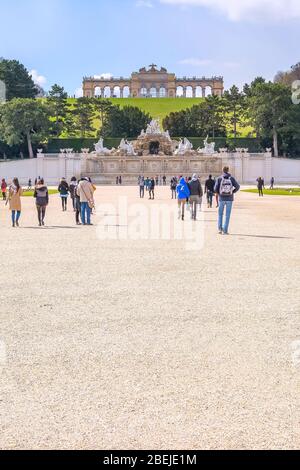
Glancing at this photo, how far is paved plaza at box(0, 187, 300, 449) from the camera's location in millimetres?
4629

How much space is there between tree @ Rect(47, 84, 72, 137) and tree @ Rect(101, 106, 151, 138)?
6204 mm

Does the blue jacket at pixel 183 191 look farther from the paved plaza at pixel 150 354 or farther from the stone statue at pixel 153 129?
the stone statue at pixel 153 129

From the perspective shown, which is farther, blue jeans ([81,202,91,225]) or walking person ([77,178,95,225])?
blue jeans ([81,202,91,225])

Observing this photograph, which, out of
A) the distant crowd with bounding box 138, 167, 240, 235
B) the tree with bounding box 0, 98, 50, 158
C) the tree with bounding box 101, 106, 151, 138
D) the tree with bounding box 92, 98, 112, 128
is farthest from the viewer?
the tree with bounding box 101, 106, 151, 138

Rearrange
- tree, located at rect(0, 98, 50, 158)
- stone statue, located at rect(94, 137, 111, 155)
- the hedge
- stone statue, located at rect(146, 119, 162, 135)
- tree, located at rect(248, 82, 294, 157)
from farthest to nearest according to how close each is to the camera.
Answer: the hedge < stone statue, located at rect(146, 119, 162, 135) < stone statue, located at rect(94, 137, 111, 155) < tree, located at rect(0, 98, 50, 158) < tree, located at rect(248, 82, 294, 157)

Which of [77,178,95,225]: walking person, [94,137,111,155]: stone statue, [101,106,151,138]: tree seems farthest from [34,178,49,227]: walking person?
[101,106,151,138]: tree

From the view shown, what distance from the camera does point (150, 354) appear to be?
6379 millimetres

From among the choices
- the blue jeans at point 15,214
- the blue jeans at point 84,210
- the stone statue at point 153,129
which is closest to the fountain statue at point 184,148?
the stone statue at point 153,129

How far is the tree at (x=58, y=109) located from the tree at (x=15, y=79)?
4.85 metres

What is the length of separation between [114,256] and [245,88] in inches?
3470

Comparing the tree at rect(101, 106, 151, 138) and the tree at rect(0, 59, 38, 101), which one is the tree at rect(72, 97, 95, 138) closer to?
the tree at rect(101, 106, 151, 138)

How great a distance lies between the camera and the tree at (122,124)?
95938 millimetres

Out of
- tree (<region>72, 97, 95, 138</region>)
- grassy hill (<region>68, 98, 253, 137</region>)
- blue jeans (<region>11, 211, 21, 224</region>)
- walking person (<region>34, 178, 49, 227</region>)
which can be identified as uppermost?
grassy hill (<region>68, 98, 253, 137</region>)
